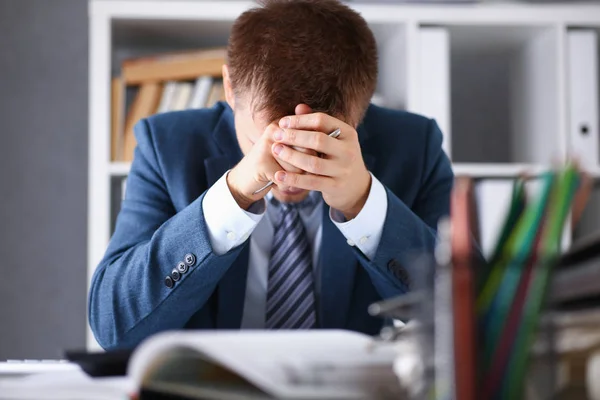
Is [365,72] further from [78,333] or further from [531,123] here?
[78,333]

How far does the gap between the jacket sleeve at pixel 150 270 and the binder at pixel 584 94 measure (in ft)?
4.14

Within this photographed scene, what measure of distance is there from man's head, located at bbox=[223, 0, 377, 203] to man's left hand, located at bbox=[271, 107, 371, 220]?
6 centimetres

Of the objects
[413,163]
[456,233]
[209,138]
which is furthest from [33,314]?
[456,233]

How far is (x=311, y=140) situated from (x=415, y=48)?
3.92ft

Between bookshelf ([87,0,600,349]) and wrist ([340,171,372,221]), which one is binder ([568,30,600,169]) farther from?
wrist ([340,171,372,221])

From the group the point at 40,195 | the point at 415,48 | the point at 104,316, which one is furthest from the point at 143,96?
the point at 104,316

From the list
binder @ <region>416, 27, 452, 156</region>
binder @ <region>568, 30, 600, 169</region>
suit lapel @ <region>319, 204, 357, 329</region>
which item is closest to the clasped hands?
suit lapel @ <region>319, 204, 357, 329</region>

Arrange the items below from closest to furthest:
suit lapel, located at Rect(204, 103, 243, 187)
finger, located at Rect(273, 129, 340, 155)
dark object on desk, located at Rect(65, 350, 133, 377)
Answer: dark object on desk, located at Rect(65, 350, 133, 377) < finger, located at Rect(273, 129, 340, 155) < suit lapel, located at Rect(204, 103, 243, 187)

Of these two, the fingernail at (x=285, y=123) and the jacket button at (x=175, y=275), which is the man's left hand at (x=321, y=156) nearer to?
the fingernail at (x=285, y=123)

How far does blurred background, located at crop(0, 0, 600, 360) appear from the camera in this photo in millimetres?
2166

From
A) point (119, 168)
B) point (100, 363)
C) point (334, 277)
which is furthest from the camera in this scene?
point (119, 168)

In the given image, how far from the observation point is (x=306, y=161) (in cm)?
110

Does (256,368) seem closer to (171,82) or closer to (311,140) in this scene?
(311,140)

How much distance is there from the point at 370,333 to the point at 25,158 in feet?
4.78
